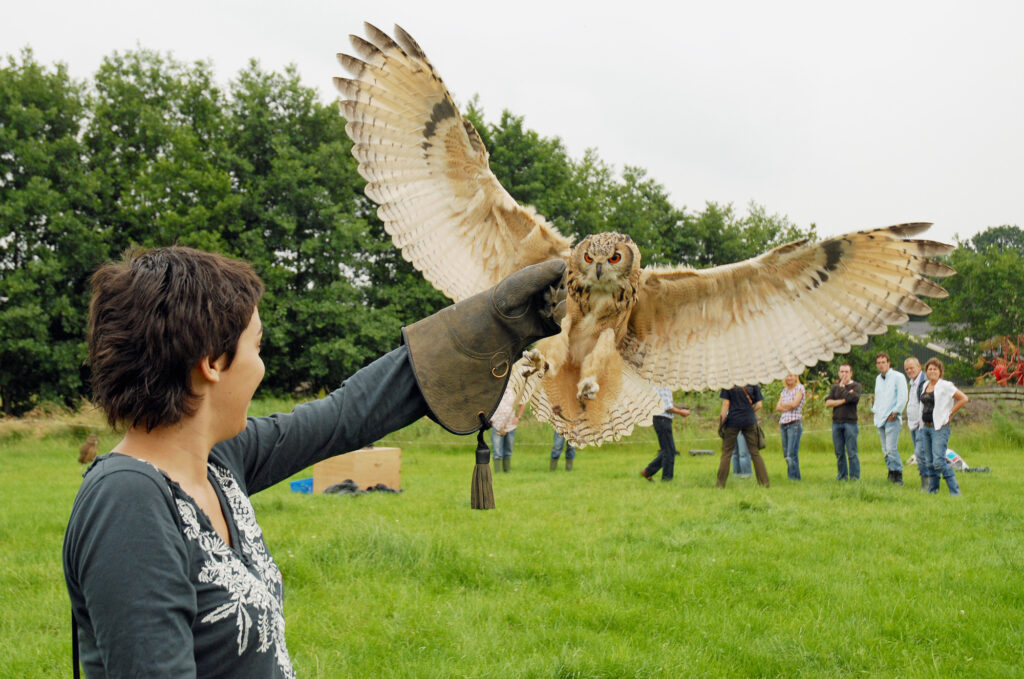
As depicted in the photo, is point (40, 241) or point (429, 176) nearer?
point (429, 176)

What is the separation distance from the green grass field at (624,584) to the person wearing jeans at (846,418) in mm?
941

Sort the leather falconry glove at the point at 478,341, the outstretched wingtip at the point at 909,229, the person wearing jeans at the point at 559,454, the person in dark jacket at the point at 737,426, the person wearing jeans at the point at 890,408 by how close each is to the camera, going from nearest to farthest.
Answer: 1. the leather falconry glove at the point at 478,341
2. the outstretched wingtip at the point at 909,229
3. the person in dark jacket at the point at 737,426
4. the person wearing jeans at the point at 890,408
5. the person wearing jeans at the point at 559,454

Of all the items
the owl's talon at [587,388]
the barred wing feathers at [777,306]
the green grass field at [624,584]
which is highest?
the barred wing feathers at [777,306]

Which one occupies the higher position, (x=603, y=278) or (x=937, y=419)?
(x=603, y=278)

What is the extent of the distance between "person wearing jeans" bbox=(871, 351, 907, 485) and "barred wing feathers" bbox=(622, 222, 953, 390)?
6.08 metres

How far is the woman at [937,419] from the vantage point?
8.42 m

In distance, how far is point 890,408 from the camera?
9.88 metres

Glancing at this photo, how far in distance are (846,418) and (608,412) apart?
6.99m

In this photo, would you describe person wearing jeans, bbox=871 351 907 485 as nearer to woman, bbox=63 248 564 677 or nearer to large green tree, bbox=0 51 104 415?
woman, bbox=63 248 564 677

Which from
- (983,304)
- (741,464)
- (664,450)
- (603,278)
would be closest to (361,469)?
(664,450)

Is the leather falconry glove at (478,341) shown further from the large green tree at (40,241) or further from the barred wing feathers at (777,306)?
the large green tree at (40,241)

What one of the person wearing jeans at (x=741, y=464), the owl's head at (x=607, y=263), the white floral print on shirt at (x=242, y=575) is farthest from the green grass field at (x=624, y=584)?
the white floral print on shirt at (x=242, y=575)

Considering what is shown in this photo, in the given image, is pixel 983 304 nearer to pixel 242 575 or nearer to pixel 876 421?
pixel 876 421

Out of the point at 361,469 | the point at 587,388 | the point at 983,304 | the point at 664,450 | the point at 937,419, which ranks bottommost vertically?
the point at 361,469
